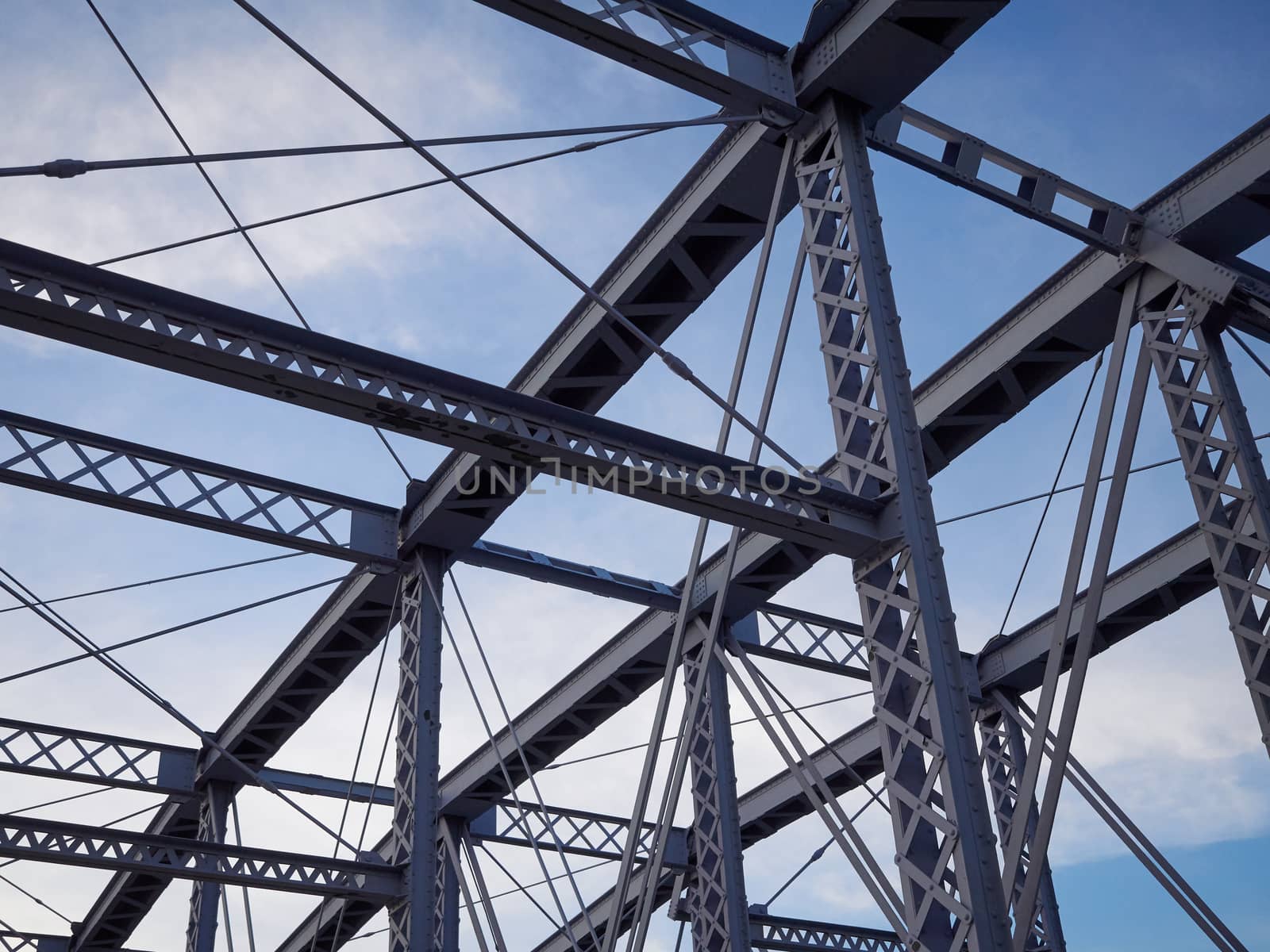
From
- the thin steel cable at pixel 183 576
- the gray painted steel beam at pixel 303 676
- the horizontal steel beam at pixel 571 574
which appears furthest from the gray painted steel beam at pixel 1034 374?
the thin steel cable at pixel 183 576

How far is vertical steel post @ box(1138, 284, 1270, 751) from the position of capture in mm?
11984

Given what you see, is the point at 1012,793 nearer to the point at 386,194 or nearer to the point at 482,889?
the point at 482,889

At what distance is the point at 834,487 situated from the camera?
34.8 feet

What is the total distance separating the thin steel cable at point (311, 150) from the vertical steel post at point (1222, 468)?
4.96 metres

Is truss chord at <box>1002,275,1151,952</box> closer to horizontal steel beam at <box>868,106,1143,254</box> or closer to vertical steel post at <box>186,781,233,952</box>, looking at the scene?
horizontal steel beam at <box>868,106,1143,254</box>

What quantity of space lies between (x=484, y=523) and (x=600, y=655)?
413cm

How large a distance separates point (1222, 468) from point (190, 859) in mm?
11877

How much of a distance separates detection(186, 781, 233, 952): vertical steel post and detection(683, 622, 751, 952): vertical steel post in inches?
330

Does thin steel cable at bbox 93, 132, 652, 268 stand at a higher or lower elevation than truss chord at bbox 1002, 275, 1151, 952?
higher

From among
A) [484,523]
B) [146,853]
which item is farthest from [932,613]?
[146,853]

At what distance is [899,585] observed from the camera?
10672 mm

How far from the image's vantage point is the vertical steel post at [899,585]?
9188 mm

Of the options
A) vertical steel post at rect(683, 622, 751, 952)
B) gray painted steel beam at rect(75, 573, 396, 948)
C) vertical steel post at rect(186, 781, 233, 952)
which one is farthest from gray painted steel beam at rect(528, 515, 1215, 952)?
gray painted steel beam at rect(75, 573, 396, 948)

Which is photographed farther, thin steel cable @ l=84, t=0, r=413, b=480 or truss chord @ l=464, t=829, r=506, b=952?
truss chord @ l=464, t=829, r=506, b=952
